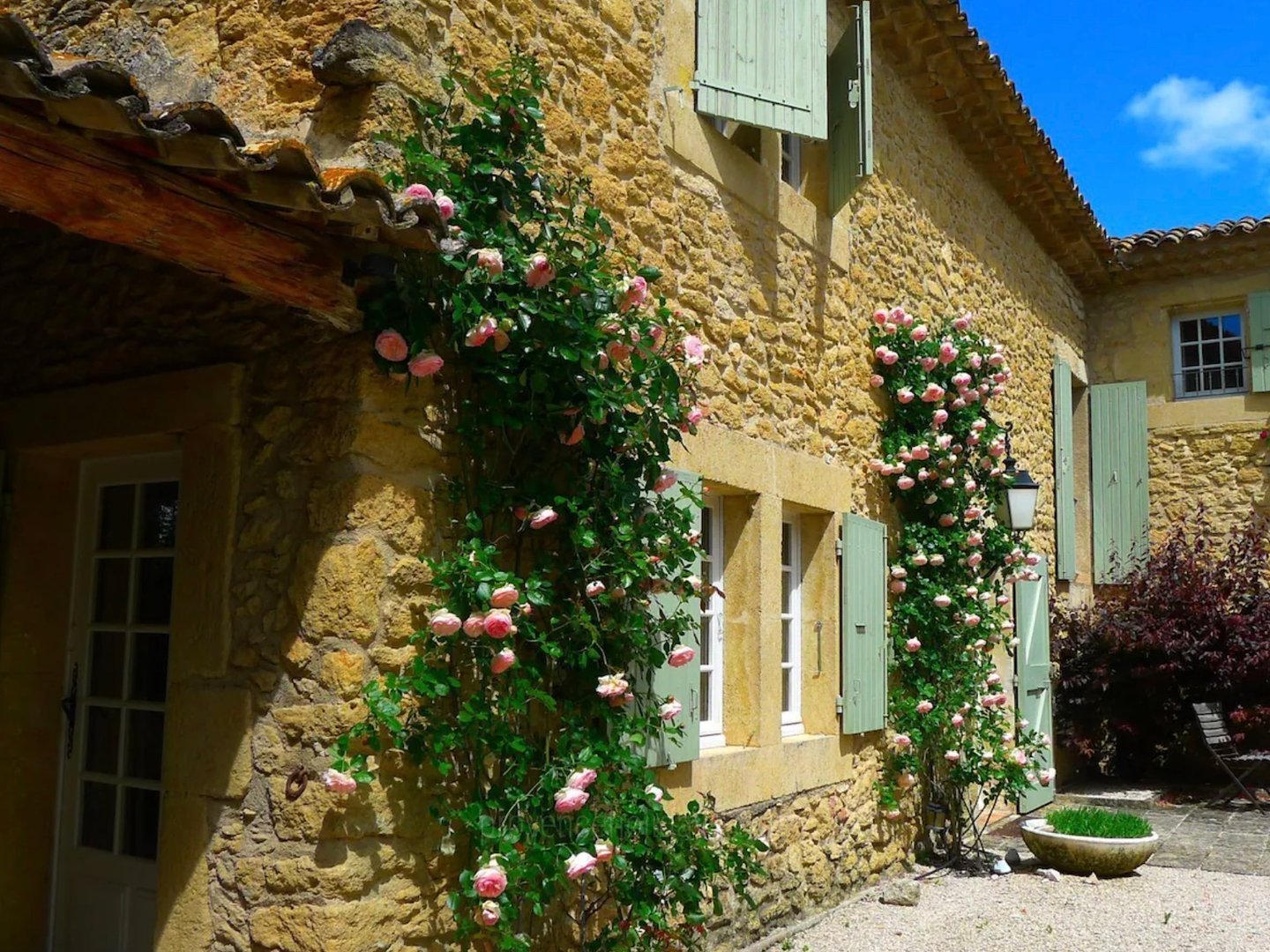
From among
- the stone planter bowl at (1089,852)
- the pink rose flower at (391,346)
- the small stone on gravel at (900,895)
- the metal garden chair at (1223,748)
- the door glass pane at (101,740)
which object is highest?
the pink rose flower at (391,346)

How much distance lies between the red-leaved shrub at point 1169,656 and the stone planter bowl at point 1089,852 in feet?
11.0

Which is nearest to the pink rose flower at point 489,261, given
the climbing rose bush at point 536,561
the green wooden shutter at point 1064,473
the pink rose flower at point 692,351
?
the climbing rose bush at point 536,561

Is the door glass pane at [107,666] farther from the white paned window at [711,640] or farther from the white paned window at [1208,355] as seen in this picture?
the white paned window at [1208,355]

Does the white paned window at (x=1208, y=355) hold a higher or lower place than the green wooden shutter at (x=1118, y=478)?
higher

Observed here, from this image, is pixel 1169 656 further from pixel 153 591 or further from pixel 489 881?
pixel 153 591

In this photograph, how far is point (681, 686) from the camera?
15.1 ft

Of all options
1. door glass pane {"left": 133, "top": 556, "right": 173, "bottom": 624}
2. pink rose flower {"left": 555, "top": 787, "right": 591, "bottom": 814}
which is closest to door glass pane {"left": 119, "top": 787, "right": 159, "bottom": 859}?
door glass pane {"left": 133, "top": 556, "right": 173, "bottom": 624}

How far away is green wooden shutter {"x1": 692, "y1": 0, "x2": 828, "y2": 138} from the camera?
518 cm

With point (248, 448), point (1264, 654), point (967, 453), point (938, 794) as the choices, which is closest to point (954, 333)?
point (967, 453)

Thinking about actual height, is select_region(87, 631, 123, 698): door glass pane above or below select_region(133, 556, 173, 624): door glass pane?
below

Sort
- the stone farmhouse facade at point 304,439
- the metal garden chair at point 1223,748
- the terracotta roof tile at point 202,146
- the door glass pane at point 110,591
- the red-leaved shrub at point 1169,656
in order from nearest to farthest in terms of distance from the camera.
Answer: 1. the terracotta roof tile at point 202,146
2. the stone farmhouse facade at point 304,439
3. the door glass pane at point 110,591
4. the metal garden chair at point 1223,748
5. the red-leaved shrub at point 1169,656

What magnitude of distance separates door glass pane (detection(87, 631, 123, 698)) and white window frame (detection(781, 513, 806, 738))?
3.05 meters

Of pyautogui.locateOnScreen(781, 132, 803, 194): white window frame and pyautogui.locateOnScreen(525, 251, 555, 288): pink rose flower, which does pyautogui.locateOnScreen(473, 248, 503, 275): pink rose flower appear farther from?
pyautogui.locateOnScreen(781, 132, 803, 194): white window frame

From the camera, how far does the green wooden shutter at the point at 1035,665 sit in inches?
345
